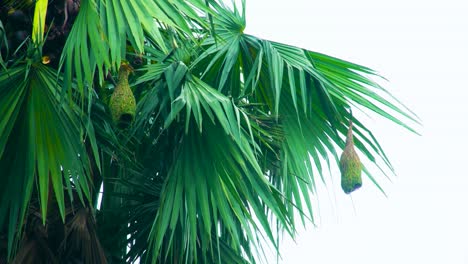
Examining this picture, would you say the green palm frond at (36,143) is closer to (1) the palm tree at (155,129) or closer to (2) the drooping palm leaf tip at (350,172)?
(1) the palm tree at (155,129)

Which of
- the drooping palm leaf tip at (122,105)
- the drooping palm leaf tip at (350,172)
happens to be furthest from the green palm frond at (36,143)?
the drooping palm leaf tip at (350,172)

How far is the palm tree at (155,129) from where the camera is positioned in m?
4.02

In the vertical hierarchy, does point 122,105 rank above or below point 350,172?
above

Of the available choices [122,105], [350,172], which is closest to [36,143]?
[122,105]

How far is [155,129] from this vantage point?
4773 millimetres

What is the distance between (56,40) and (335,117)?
52.3 inches

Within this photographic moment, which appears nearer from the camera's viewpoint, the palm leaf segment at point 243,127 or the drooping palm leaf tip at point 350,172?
the drooping palm leaf tip at point 350,172


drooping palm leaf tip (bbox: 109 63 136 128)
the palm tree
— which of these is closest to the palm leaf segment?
the palm tree

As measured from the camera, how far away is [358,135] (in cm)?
485

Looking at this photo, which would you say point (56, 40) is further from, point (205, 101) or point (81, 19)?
point (205, 101)

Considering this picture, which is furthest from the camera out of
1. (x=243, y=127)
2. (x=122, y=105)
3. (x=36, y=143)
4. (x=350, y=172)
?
(x=243, y=127)

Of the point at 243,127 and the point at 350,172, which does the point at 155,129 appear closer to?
the point at 243,127

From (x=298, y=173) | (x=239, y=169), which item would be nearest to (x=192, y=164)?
(x=239, y=169)

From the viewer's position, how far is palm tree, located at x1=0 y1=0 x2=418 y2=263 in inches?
158
